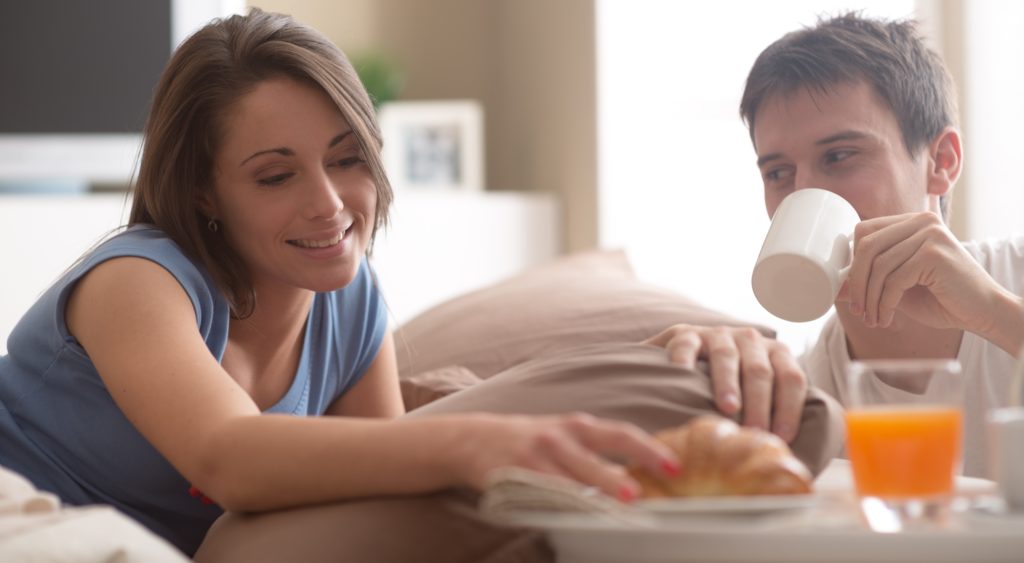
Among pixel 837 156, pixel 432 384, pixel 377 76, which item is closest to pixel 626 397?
pixel 432 384

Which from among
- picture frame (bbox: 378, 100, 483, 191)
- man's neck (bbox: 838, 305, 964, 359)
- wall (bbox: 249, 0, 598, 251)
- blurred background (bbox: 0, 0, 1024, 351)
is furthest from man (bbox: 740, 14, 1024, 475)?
picture frame (bbox: 378, 100, 483, 191)

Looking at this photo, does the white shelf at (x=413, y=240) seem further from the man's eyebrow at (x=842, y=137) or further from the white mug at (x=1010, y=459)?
the white mug at (x=1010, y=459)

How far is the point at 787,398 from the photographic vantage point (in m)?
0.93

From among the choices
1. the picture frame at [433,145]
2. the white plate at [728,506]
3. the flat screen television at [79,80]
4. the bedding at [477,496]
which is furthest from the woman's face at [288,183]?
the picture frame at [433,145]

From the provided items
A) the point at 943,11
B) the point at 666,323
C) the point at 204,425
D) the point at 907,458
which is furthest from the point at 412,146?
the point at 907,458

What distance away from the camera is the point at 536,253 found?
11.5ft

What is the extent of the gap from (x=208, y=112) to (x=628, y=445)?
783 millimetres

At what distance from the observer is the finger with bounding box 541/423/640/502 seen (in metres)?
0.72

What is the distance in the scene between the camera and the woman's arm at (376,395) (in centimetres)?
158

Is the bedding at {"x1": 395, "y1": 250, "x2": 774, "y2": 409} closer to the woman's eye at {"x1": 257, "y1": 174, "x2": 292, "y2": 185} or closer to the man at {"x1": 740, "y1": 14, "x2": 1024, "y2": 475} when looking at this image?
the man at {"x1": 740, "y1": 14, "x2": 1024, "y2": 475}

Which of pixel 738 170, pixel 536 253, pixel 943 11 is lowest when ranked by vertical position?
pixel 536 253

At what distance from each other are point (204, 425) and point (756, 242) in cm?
250

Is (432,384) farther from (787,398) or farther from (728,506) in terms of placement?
(728,506)

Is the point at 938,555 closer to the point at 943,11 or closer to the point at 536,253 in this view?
the point at 943,11
